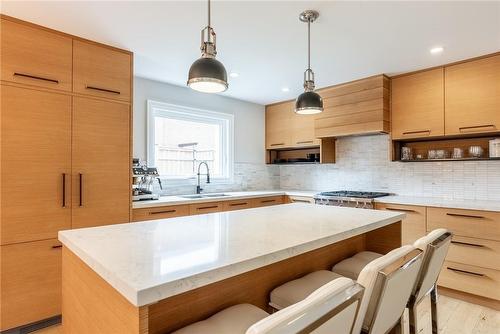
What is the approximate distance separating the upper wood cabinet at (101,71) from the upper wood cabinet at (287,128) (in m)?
2.55

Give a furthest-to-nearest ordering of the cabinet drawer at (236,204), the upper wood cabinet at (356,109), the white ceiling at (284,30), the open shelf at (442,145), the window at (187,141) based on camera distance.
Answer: the window at (187,141) < the cabinet drawer at (236,204) < the upper wood cabinet at (356,109) < the open shelf at (442,145) < the white ceiling at (284,30)

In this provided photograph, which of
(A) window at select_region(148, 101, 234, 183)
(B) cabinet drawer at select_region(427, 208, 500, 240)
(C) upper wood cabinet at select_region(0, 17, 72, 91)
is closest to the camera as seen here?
(C) upper wood cabinet at select_region(0, 17, 72, 91)

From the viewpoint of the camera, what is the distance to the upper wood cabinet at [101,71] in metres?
2.42

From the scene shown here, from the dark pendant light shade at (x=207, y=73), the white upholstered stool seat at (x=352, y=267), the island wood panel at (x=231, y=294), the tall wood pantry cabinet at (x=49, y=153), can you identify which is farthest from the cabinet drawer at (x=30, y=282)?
the white upholstered stool seat at (x=352, y=267)

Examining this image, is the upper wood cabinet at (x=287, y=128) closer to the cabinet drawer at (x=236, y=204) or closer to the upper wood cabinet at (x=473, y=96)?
the cabinet drawer at (x=236, y=204)

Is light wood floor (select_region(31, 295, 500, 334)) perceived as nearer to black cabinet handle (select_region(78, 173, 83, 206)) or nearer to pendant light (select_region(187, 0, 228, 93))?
black cabinet handle (select_region(78, 173, 83, 206))

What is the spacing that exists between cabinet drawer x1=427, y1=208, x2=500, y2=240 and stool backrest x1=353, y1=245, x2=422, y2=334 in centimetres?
190

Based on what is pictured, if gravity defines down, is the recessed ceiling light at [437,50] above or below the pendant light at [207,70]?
above

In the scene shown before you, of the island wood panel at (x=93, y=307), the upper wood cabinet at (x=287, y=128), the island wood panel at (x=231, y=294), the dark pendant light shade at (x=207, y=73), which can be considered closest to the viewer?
the island wood panel at (x=93, y=307)

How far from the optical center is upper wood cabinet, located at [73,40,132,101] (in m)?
2.42

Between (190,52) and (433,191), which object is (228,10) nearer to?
(190,52)

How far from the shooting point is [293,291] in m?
1.33

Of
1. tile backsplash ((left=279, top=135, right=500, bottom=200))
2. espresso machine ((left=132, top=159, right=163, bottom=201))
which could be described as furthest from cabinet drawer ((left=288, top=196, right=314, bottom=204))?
espresso machine ((left=132, top=159, right=163, bottom=201))

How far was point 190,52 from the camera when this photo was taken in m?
2.75
